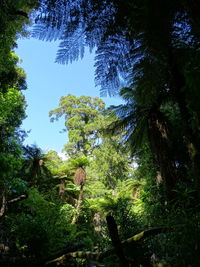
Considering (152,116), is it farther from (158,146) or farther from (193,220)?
(193,220)

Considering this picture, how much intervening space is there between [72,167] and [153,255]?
1107 centimetres

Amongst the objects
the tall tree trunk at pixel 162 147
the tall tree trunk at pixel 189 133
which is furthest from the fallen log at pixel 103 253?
the tall tree trunk at pixel 162 147

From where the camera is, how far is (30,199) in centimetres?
739

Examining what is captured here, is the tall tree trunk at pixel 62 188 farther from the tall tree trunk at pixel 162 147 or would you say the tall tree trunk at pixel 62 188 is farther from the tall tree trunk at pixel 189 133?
the tall tree trunk at pixel 189 133

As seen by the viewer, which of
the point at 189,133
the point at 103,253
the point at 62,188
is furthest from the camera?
the point at 62,188

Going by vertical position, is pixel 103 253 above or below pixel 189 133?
below

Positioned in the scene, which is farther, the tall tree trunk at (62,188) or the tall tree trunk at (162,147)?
the tall tree trunk at (62,188)

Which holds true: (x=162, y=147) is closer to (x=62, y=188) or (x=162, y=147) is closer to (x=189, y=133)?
(x=189, y=133)

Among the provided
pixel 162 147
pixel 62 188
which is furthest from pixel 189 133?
pixel 62 188

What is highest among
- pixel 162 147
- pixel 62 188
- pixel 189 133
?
pixel 62 188

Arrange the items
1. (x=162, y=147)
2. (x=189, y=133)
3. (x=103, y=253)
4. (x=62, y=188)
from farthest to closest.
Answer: (x=62, y=188)
(x=162, y=147)
(x=103, y=253)
(x=189, y=133)

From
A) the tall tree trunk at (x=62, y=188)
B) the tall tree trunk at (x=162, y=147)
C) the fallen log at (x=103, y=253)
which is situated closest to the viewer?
the fallen log at (x=103, y=253)

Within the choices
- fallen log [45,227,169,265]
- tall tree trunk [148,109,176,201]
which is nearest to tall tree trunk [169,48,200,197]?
fallen log [45,227,169,265]

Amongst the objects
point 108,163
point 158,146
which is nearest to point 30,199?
point 158,146
